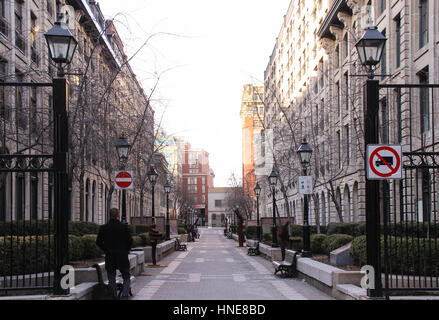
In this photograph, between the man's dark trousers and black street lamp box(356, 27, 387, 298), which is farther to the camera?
the man's dark trousers

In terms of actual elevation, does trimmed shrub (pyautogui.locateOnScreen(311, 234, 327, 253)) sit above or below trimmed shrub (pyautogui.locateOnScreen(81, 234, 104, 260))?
below

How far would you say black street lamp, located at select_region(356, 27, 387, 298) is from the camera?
898 centimetres

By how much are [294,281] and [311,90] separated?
3462 cm

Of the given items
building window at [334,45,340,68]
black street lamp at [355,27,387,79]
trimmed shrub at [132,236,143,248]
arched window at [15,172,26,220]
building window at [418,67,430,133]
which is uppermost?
building window at [334,45,340,68]

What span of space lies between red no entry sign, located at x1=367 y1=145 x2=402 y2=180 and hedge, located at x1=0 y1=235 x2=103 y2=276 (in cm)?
550

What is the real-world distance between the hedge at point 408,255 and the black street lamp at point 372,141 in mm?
722

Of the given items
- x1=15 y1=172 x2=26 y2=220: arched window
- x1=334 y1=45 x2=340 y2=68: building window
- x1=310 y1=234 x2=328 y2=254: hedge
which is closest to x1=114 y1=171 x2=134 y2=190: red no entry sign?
x1=15 y1=172 x2=26 y2=220: arched window

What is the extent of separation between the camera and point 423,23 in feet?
83.0

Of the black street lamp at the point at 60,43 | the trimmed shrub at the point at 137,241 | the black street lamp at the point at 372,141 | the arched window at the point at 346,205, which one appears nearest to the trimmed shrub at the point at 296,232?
the arched window at the point at 346,205

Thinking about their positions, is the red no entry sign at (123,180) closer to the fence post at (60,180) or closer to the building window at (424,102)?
the fence post at (60,180)

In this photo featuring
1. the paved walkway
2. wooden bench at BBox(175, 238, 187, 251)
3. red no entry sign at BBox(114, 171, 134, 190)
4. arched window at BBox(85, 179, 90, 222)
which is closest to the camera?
the paved walkway

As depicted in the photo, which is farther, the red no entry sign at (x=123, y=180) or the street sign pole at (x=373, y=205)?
the red no entry sign at (x=123, y=180)

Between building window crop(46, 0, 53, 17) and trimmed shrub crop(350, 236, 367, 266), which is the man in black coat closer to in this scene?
trimmed shrub crop(350, 236, 367, 266)

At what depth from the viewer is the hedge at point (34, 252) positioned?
941 centimetres
